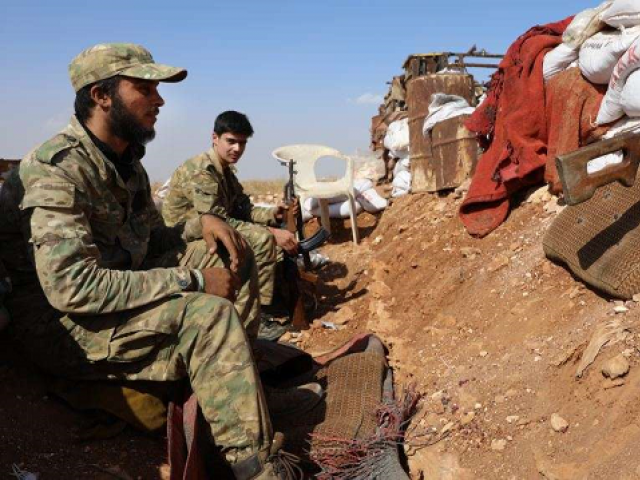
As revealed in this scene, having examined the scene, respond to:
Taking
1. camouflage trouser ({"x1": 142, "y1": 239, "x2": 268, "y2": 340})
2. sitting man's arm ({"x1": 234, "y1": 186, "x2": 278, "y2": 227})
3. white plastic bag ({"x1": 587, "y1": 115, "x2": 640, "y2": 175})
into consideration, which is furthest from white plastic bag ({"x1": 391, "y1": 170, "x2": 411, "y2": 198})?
camouflage trouser ({"x1": 142, "y1": 239, "x2": 268, "y2": 340})

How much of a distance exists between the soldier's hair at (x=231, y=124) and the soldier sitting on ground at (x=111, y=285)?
7.56ft

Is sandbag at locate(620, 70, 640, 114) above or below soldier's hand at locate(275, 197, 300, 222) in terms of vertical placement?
above

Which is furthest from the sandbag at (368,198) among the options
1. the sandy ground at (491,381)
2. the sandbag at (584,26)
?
the sandbag at (584,26)

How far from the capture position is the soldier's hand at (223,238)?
3002mm

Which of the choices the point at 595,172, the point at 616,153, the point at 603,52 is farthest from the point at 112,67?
the point at 603,52

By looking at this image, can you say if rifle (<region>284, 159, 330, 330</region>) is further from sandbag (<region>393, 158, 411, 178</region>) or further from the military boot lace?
the military boot lace

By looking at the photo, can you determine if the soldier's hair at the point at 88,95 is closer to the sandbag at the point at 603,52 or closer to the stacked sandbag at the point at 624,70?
the stacked sandbag at the point at 624,70

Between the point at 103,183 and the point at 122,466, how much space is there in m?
1.09

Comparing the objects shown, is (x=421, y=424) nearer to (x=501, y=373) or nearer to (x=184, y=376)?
(x=501, y=373)

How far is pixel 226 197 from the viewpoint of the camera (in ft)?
17.2

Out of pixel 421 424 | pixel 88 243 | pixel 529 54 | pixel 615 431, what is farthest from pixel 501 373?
pixel 529 54

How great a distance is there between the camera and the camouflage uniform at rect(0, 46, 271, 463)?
2273mm

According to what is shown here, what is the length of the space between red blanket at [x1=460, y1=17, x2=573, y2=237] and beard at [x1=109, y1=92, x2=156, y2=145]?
3158 millimetres

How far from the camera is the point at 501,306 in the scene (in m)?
3.91
